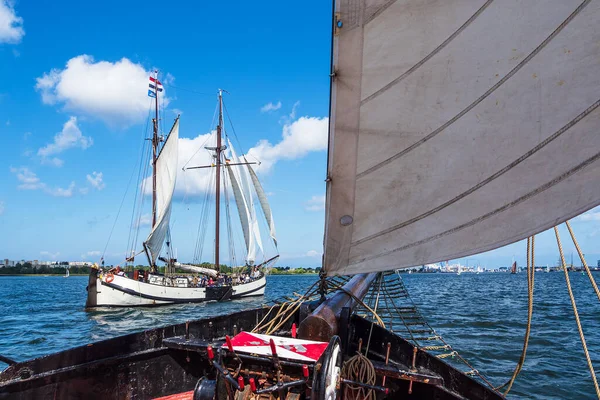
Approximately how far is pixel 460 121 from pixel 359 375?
8.16ft

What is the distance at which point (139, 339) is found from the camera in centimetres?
493

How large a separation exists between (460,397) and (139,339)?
3.54 meters

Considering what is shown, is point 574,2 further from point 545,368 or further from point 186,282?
point 186,282

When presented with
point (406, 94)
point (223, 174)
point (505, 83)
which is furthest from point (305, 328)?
point (223, 174)

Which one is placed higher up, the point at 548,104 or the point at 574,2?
the point at 574,2

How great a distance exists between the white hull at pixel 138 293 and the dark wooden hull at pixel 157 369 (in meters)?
29.8

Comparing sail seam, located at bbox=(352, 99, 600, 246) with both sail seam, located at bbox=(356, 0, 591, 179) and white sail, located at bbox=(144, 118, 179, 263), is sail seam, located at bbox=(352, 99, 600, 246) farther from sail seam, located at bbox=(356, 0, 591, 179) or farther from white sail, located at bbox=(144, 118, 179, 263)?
white sail, located at bbox=(144, 118, 179, 263)

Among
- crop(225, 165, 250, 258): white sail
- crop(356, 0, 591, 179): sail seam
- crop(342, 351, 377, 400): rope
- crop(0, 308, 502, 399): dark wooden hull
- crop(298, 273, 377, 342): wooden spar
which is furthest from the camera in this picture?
crop(225, 165, 250, 258): white sail

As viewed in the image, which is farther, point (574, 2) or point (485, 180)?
point (485, 180)

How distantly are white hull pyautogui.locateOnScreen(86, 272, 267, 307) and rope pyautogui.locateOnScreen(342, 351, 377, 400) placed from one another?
32000 millimetres

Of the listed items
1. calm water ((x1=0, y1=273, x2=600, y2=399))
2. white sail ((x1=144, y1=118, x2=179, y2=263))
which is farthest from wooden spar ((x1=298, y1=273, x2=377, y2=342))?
white sail ((x1=144, y1=118, x2=179, y2=263))

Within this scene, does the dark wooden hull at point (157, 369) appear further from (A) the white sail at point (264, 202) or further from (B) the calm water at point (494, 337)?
(A) the white sail at point (264, 202)

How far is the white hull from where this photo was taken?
31672 millimetres

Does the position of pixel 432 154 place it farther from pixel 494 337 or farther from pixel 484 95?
pixel 494 337
